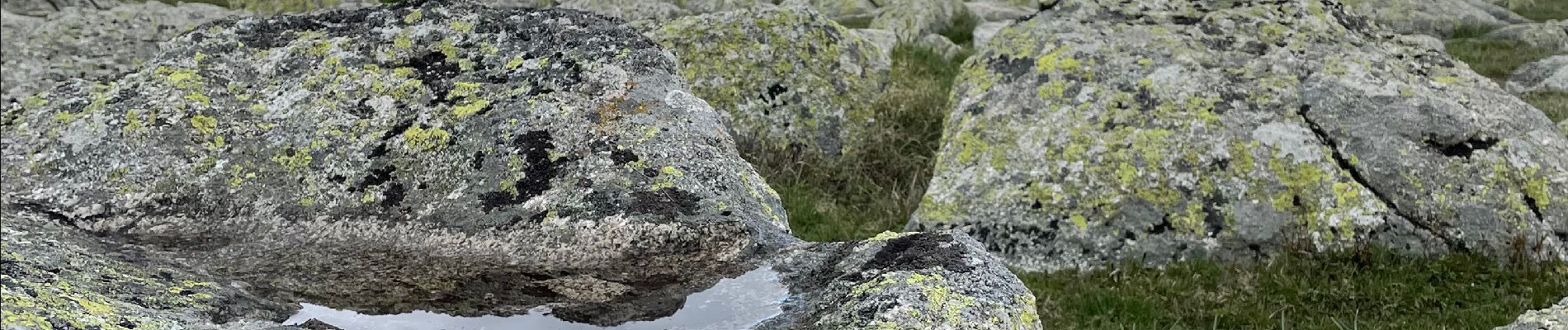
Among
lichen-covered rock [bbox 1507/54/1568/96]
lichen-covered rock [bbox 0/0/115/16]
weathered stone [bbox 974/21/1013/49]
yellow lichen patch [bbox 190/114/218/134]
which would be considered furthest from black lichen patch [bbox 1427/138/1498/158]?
lichen-covered rock [bbox 0/0/115/16]

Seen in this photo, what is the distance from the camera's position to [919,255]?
3.87 meters

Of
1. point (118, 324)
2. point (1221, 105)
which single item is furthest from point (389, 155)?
point (1221, 105)

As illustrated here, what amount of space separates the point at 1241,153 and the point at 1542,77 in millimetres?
8381

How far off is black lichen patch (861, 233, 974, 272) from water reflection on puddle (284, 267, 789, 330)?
0.37 metres

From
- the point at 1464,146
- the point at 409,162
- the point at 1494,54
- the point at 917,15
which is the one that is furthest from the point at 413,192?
the point at 917,15

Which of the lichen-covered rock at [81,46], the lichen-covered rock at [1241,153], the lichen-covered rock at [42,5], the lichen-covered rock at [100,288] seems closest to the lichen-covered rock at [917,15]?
the lichen-covered rock at [1241,153]

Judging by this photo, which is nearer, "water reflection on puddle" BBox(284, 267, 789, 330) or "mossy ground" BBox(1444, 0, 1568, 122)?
"water reflection on puddle" BBox(284, 267, 789, 330)

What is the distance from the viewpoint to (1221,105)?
8102 mm

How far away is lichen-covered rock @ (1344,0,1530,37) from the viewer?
1906 centimetres

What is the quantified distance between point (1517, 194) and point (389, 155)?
7.03 m

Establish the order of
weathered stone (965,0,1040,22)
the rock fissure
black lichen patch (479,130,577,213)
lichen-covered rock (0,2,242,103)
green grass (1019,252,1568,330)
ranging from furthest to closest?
1. weathered stone (965,0,1040,22)
2. lichen-covered rock (0,2,242,103)
3. the rock fissure
4. green grass (1019,252,1568,330)
5. black lichen patch (479,130,577,213)

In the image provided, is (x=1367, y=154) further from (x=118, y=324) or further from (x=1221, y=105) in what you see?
(x=118, y=324)

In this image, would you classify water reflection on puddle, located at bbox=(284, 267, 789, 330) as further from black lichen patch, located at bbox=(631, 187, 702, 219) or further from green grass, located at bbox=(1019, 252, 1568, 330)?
green grass, located at bbox=(1019, 252, 1568, 330)

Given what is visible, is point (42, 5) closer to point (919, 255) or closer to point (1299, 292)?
point (1299, 292)
